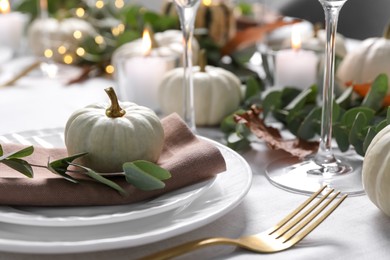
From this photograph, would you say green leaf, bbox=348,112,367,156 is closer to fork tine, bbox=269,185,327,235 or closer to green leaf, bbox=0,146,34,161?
fork tine, bbox=269,185,327,235

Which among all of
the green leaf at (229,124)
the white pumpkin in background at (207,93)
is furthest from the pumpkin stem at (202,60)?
the green leaf at (229,124)

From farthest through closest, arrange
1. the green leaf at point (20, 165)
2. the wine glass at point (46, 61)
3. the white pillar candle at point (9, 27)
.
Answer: the white pillar candle at point (9, 27)
the wine glass at point (46, 61)
the green leaf at point (20, 165)

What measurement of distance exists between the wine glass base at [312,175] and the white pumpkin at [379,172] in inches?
2.8

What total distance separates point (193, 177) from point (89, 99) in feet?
1.96

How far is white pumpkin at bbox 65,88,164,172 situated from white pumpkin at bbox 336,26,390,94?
450 millimetres

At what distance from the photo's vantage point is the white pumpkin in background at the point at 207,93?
103cm

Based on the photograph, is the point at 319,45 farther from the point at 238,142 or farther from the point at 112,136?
the point at 112,136

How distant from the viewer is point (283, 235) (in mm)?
645

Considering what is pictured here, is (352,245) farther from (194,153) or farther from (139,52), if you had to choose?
(139,52)

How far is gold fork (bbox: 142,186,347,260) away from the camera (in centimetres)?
59

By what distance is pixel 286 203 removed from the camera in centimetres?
74

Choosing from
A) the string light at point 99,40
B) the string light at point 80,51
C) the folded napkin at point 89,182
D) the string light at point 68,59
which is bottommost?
the string light at point 68,59

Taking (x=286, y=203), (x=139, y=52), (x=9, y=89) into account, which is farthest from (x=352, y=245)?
(x=9, y=89)

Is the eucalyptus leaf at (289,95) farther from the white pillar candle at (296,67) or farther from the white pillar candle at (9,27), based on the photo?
the white pillar candle at (9,27)
